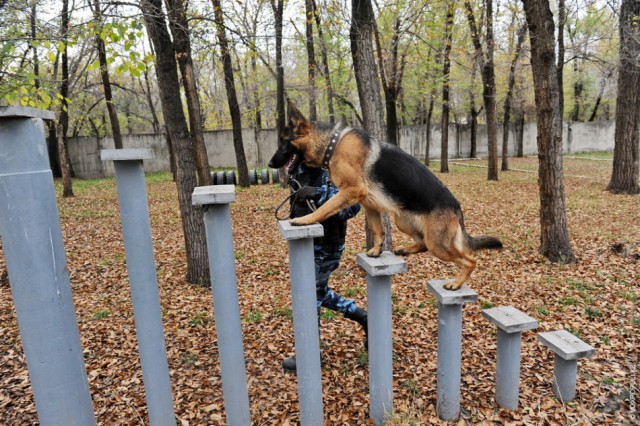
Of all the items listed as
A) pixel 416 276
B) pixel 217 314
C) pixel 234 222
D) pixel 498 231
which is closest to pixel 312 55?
pixel 234 222

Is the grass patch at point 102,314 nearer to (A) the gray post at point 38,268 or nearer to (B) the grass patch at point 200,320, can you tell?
(B) the grass patch at point 200,320

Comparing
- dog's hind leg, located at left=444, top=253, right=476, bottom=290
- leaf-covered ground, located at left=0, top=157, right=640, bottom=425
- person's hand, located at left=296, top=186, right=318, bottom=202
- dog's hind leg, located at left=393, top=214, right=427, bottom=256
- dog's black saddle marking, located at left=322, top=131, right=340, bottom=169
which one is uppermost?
dog's black saddle marking, located at left=322, top=131, right=340, bottom=169

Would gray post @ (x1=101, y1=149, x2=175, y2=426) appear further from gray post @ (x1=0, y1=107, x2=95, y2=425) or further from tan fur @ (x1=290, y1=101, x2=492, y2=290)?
tan fur @ (x1=290, y1=101, x2=492, y2=290)

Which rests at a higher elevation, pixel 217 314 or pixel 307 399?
pixel 217 314

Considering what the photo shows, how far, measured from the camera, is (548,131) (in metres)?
5.61

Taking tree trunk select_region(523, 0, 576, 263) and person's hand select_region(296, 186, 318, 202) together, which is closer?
person's hand select_region(296, 186, 318, 202)

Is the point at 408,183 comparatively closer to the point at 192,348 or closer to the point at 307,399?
the point at 307,399

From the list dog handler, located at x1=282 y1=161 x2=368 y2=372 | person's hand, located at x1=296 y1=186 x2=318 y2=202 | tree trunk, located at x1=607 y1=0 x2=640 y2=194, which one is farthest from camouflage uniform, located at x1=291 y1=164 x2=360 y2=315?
tree trunk, located at x1=607 y1=0 x2=640 y2=194

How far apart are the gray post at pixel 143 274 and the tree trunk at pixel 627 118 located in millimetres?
11661

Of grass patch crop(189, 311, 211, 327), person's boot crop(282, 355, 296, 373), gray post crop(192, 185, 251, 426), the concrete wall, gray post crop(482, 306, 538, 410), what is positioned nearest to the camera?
gray post crop(192, 185, 251, 426)

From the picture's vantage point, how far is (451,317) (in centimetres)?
275

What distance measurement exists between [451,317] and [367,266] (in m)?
0.74

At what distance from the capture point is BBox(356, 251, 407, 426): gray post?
2.67 metres

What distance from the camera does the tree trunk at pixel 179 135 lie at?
4918mm
